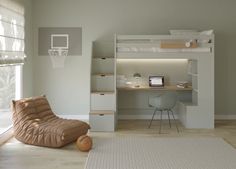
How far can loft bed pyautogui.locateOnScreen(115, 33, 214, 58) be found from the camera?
6.82m

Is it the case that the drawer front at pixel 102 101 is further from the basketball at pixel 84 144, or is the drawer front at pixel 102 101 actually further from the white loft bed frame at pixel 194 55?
the basketball at pixel 84 144

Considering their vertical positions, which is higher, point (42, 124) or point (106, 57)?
point (106, 57)

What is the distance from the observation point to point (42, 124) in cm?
556

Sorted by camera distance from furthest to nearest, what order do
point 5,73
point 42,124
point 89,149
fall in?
point 5,73 < point 42,124 < point 89,149

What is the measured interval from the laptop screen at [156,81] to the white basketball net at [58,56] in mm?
1794

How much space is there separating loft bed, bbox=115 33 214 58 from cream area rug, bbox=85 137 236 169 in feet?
5.46

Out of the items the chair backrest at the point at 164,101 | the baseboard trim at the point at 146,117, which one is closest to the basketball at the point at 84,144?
the chair backrest at the point at 164,101

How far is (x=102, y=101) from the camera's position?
22.6ft

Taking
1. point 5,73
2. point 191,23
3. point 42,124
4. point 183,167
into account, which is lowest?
point 183,167

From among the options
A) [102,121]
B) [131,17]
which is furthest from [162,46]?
[102,121]

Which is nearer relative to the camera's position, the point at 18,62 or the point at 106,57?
the point at 18,62

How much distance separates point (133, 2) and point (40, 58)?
2.18m

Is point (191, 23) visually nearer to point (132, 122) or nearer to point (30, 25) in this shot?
point (132, 122)

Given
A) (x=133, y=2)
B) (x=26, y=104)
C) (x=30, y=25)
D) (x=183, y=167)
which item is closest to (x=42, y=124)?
(x=26, y=104)
